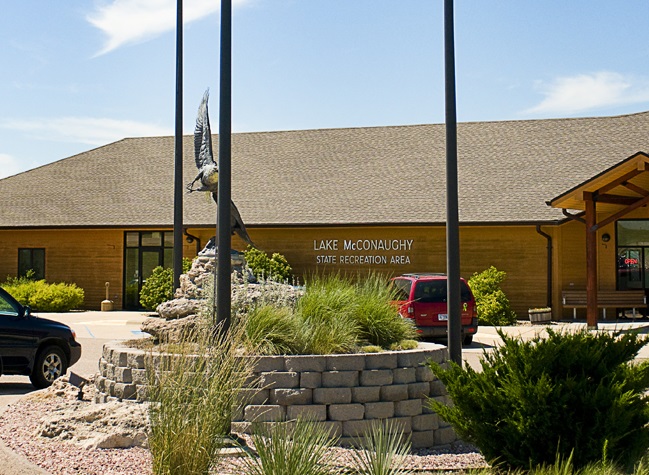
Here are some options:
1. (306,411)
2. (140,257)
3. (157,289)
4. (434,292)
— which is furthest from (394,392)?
(140,257)

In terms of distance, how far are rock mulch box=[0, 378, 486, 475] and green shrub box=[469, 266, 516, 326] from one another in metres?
16.1

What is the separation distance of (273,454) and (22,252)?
28934mm

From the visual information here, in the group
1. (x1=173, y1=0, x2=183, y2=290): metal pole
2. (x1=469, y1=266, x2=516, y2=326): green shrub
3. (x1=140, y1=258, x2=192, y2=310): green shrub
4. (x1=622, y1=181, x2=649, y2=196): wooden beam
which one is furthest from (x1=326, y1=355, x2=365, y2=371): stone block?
(x1=140, y1=258, x2=192, y2=310): green shrub

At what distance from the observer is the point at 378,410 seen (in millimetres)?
9945

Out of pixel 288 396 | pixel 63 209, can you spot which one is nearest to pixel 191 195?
pixel 63 209

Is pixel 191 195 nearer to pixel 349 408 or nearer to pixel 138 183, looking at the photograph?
pixel 138 183

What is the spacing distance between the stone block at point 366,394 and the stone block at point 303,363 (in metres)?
0.52

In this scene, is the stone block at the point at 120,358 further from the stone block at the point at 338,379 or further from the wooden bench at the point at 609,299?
the wooden bench at the point at 609,299

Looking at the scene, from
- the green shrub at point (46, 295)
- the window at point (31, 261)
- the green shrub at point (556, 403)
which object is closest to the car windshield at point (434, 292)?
the green shrub at point (556, 403)

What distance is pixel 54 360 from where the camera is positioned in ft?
45.9

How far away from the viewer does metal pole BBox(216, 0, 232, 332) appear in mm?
9344

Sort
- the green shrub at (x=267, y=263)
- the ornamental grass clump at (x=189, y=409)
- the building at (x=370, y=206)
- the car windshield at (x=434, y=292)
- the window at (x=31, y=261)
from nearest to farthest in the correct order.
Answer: the ornamental grass clump at (x=189, y=409) < the car windshield at (x=434, y=292) < the green shrub at (x=267, y=263) < the building at (x=370, y=206) < the window at (x=31, y=261)

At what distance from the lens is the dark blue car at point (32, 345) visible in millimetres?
13469

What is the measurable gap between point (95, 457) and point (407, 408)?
385cm
